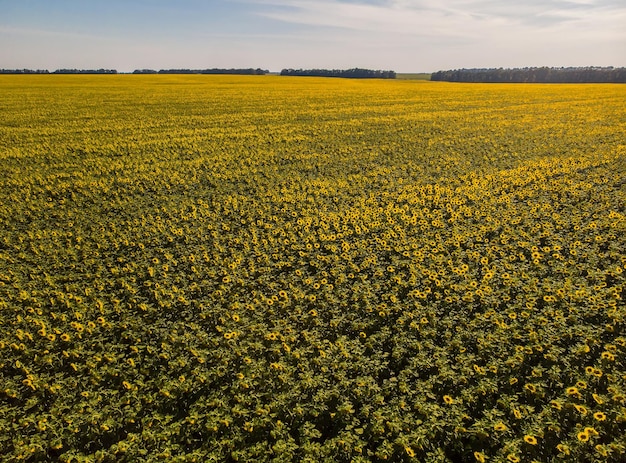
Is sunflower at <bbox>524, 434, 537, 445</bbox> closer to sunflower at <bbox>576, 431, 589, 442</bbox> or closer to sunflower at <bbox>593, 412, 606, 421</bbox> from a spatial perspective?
sunflower at <bbox>576, 431, 589, 442</bbox>

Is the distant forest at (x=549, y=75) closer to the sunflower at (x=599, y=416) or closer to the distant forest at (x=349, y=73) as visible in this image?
the distant forest at (x=349, y=73)

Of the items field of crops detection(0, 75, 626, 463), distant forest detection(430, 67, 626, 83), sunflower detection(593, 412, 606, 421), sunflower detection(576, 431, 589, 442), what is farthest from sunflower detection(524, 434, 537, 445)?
distant forest detection(430, 67, 626, 83)

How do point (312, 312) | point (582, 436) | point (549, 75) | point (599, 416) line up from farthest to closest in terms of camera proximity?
point (549, 75), point (312, 312), point (599, 416), point (582, 436)

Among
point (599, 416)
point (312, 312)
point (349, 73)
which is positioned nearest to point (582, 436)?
point (599, 416)

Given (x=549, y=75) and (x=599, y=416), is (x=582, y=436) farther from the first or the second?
(x=549, y=75)

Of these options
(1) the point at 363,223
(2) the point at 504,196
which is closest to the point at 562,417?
(1) the point at 363,223
